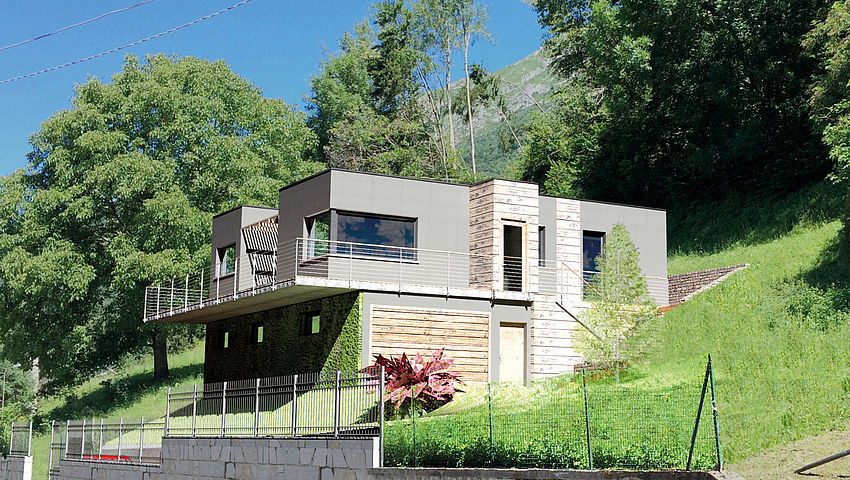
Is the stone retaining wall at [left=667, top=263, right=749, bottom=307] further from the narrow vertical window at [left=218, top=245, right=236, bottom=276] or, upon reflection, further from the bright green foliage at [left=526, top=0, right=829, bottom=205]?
the narrow vertical window at [left=218, top=245, right=236, bottom=276]

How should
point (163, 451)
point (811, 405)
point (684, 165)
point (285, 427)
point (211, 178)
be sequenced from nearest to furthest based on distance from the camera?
1. point (811, 405)
2. point (285, 427)
3. point (163, 451)
4. point (211, 178)
5. point (684, 165)

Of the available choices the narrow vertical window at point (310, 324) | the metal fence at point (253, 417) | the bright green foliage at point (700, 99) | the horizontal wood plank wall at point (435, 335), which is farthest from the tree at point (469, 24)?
the metal fence at point (253, 417)

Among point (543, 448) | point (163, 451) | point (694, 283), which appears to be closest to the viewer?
point (543, 448)

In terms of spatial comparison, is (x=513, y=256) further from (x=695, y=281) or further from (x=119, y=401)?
(x=119, y=401)

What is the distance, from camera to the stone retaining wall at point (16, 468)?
3183 centimetres

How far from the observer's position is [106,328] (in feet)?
140

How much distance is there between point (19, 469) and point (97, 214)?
12.6 metres

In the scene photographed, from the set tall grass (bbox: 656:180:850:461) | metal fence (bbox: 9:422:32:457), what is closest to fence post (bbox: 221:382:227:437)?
tall grass (bbox: 656:180:850:461)

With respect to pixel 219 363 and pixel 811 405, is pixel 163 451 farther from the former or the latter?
pixel 811 405

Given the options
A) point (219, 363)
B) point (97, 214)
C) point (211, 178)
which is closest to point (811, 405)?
point (219, 363)

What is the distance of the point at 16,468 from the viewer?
32.6 meters

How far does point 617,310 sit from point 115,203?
2597 cm

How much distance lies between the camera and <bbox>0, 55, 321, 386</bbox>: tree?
3903cm

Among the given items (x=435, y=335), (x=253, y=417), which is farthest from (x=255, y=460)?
(x=435, y=335)
